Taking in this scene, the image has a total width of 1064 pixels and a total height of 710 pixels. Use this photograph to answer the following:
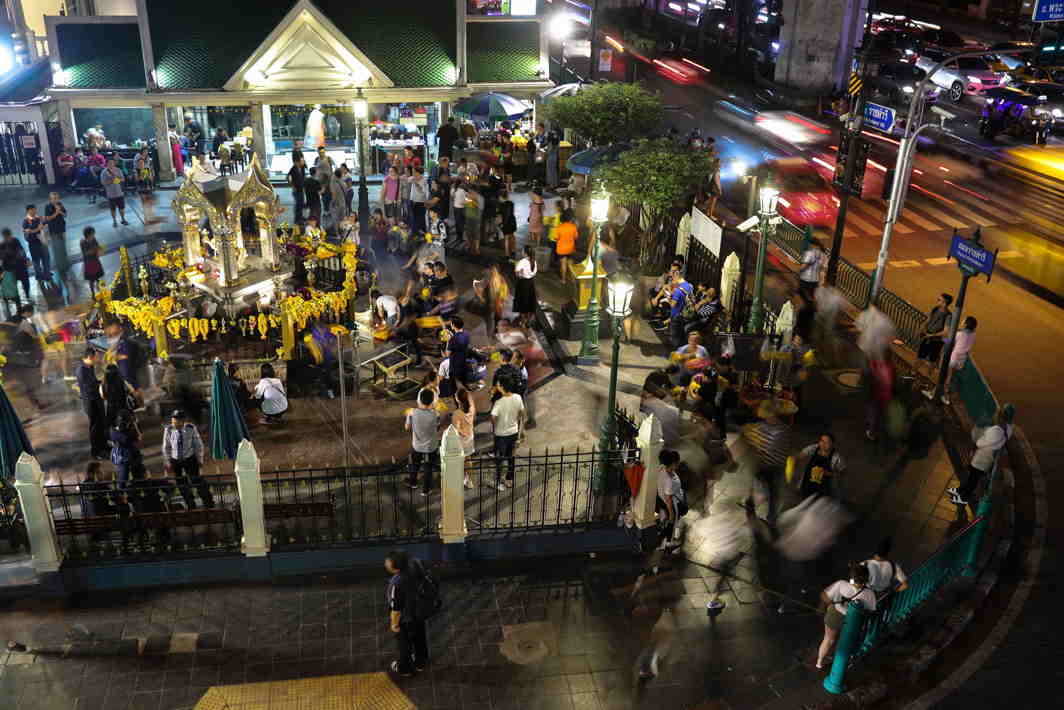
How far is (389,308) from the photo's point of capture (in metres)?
16.9

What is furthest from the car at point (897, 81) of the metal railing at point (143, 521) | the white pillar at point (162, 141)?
the metal railing at point (143, 521)

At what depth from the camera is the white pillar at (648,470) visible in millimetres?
11828

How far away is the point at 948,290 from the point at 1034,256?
3.61 meters

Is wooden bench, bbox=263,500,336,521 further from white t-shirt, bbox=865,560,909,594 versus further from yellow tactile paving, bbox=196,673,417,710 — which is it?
white t-shirt, bbox=865,560,909,594

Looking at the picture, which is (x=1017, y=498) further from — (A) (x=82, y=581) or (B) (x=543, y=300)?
(A) (x=82, y=581)

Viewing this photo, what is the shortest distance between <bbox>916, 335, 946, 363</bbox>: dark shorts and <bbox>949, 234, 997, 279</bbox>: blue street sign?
172 centimetres

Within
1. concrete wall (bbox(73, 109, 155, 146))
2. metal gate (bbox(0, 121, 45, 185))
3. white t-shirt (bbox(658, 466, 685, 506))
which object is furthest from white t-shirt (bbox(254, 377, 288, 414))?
concrete wall (bbox(73, 109, 155, 146))

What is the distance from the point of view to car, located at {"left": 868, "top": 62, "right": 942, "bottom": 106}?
3828 centimetres

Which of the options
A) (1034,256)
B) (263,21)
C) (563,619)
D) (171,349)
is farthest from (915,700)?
(263,21)

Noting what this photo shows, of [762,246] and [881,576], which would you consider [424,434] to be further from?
[762,246]

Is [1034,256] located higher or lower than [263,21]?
lower

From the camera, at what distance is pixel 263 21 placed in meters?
27.2

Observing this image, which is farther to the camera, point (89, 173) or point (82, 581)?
point (89, 173)

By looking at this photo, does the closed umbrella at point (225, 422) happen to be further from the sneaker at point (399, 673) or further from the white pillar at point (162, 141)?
the white pillar at point (162, 141)
